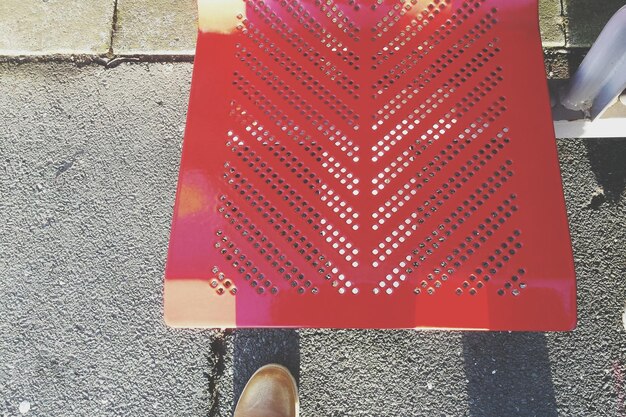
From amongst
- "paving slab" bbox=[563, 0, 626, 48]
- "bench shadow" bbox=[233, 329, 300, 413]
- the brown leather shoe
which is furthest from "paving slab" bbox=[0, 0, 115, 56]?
"paving slab" bbox=[563, 0, 626, 48]

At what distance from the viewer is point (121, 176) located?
2.13 meters

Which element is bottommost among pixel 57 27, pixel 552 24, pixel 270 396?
pixel 270 396

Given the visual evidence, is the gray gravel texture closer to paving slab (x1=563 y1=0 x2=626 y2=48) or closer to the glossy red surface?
paving slab (x1=563 y1=0 x2=626 y2=48)

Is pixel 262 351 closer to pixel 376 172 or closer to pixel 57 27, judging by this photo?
pixel 376 172

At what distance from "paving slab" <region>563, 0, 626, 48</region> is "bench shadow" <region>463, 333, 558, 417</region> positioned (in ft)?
4.09

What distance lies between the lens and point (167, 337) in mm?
1956

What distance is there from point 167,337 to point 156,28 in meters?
1.32

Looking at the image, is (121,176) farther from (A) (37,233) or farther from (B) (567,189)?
(B) (567,189)

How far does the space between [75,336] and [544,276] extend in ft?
5.45

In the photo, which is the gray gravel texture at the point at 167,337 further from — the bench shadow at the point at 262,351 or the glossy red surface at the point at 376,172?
the glossy red surface at the point at 376,172

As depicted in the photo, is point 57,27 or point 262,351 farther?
point 57,27

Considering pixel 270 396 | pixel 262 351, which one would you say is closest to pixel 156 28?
pixel 262 351

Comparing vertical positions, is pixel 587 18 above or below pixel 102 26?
above

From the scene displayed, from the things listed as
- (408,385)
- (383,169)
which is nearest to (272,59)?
(383,169)
